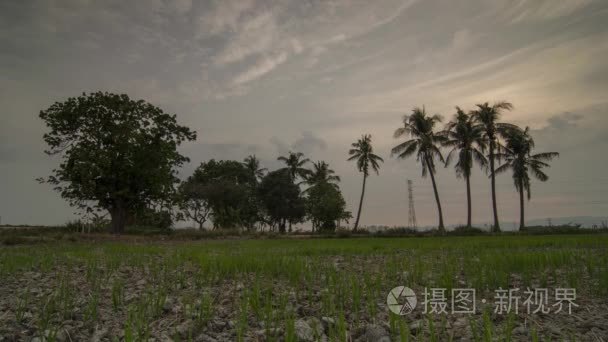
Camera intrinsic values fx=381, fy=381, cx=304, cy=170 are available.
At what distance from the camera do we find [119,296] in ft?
16.3

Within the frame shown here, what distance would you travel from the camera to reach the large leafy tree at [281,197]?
61.5 meters

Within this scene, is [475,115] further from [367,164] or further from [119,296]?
[119,296]

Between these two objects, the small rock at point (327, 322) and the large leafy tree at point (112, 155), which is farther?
the large leafy tree at point (112, 155)

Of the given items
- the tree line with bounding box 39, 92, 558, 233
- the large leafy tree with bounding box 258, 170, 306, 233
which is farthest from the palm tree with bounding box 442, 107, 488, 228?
the large leafy tree with bounding box 258, 170, 306, 233

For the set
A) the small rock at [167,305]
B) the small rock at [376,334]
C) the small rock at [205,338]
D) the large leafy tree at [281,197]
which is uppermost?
the large leafy tree at [281,197]

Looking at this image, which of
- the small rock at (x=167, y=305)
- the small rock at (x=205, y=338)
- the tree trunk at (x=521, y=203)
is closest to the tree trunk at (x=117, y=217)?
the small rock at (x=167, y=305)

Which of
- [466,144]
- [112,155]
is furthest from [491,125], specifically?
[112,155]

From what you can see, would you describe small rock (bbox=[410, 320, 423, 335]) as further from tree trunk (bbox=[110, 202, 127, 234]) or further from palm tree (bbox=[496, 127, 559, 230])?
palm tree (bbox=[496, 127, 559, 230])

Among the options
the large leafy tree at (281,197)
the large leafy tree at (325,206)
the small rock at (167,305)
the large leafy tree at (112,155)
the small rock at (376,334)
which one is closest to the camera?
the small rock at (376,334)

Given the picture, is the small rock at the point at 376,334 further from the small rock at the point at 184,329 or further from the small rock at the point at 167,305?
the small rock at the point at 167,305

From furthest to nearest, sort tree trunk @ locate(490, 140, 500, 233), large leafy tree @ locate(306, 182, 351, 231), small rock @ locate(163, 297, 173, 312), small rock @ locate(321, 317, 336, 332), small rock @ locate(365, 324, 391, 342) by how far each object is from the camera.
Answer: large leafy tree @ locate(306, 182, 351, 231), tree trunk @ locate(490, 140, 500, 233), small rock @ locate(163, 297, 173, 312), small rock @ locate(321, 317, 336, 332), small rock @ locate(365, 324, 391, 342)

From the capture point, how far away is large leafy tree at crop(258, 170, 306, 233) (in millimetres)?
61531

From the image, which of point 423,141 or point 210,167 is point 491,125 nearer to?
point 423,141

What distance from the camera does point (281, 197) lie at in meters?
61.5
